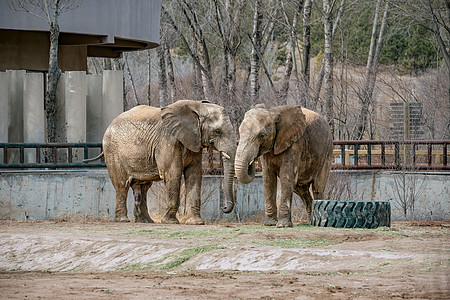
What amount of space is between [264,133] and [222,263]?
14.1ft

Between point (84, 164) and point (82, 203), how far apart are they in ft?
4.28

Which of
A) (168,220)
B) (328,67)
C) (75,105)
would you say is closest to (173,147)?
(168,220)

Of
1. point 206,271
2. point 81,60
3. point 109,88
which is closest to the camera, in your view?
point 206,271

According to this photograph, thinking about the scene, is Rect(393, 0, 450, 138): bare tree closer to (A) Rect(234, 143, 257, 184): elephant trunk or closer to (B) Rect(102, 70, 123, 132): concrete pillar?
(B) Rect(102, 70, 123, 132): concrete pillar

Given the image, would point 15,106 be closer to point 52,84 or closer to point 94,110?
point 52,84

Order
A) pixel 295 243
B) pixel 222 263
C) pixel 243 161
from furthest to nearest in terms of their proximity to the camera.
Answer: pixel 243 161, pixel 295 243, pixel 222 263

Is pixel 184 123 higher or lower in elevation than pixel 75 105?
lower

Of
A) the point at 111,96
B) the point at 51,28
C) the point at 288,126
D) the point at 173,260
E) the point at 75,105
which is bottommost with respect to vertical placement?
the point at 173,260

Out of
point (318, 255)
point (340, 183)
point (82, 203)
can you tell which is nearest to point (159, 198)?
point (82, 203)

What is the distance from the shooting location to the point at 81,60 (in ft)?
92.5

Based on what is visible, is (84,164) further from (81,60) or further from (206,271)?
(206,271)

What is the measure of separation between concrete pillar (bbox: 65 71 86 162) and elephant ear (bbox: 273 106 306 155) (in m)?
9.39

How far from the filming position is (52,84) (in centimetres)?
2423

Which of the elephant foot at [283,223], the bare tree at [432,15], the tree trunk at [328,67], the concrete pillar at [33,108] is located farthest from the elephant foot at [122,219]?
the bare tree at [432,15]
